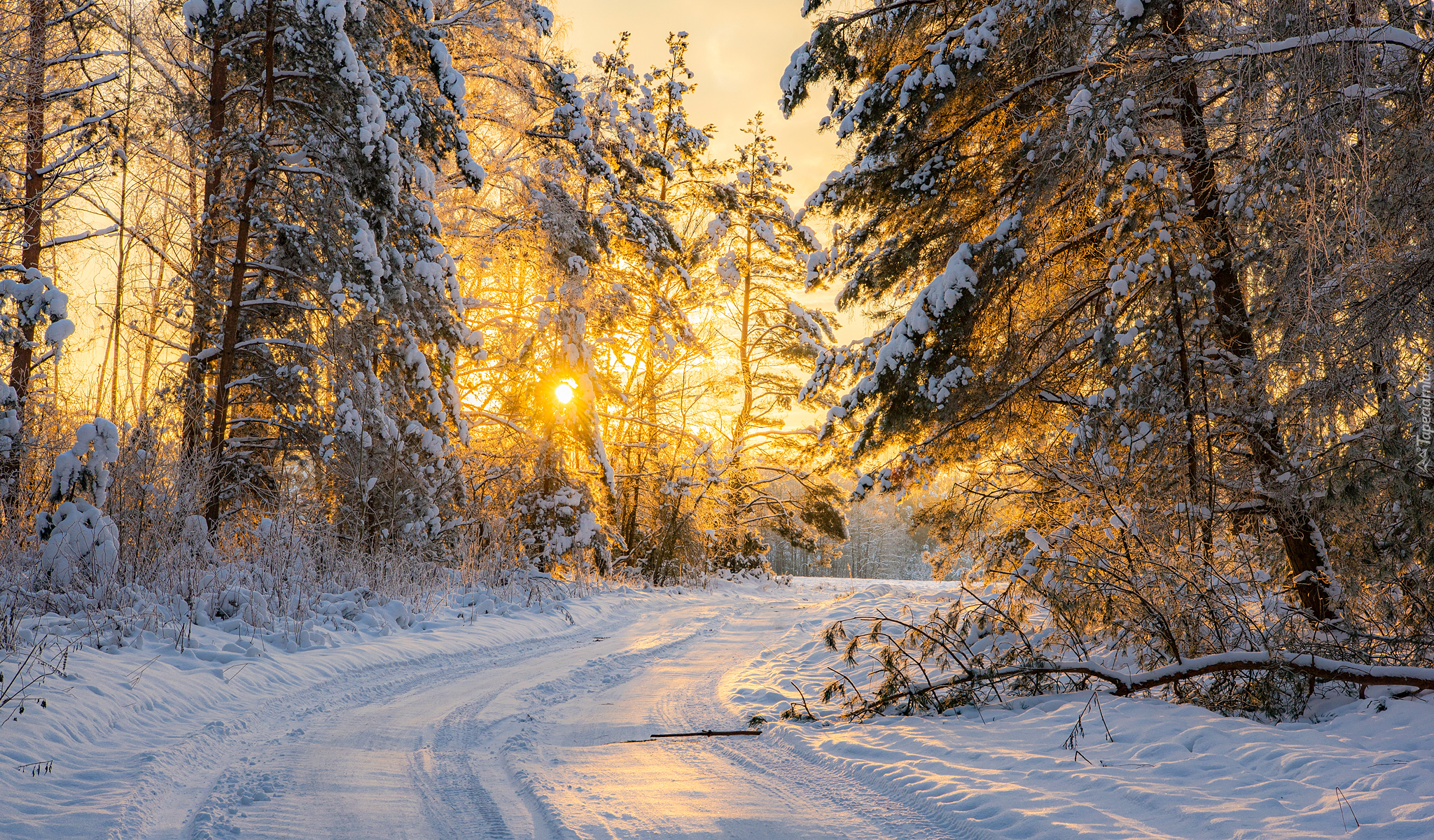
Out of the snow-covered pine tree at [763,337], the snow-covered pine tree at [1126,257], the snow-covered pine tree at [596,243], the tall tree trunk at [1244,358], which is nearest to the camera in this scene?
the snow-covered pine tree at [1126,257]

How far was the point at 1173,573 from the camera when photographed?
4914 mm

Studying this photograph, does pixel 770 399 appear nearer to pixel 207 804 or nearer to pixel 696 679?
pixel 696 679

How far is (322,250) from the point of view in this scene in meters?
9.95

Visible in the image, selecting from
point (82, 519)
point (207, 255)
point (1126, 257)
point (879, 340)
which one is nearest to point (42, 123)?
point (207, 255)

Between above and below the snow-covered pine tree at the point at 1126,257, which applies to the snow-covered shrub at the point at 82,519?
below

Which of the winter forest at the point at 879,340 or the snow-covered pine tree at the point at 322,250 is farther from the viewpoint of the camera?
the snow-covered pine tree at the point at 322,250

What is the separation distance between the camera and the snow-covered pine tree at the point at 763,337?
2200 centimetres

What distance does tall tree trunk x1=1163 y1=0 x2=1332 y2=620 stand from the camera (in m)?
5.59

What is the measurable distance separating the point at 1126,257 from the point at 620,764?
18.1ft

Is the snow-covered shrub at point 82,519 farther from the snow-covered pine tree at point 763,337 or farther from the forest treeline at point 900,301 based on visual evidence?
the snow-covered pine tree at point 763,337

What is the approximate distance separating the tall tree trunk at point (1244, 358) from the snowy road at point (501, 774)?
4270mm

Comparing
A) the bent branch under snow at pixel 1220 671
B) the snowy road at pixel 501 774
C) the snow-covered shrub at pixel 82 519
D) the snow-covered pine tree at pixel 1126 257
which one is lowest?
the snowy road at pixel 501 774

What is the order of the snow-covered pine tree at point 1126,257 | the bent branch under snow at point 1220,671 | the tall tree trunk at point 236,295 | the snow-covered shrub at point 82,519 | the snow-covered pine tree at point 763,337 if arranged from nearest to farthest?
the bent branch under snow at point 1220,671, the snow-covered pine tree at point 1126,257, the snow-covered shrub at point 82,519, the tall tree trunk at point 236,295, the snow-covered pine tree at point 763,337

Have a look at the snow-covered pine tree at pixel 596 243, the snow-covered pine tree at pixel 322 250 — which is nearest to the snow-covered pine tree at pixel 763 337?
the snow-covered pine tree at pixel 596 243
